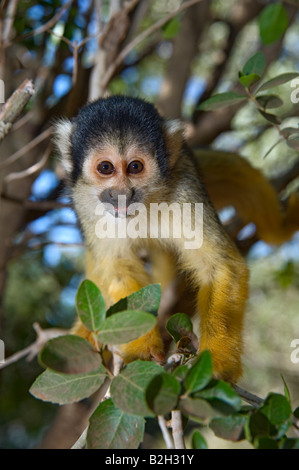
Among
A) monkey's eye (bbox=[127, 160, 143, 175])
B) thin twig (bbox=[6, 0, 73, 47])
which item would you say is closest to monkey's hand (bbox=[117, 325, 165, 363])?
monkey's eye (bbox=[127, 160, 143, 175])

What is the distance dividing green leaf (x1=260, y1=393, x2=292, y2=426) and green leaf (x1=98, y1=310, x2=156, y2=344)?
33 centimetres

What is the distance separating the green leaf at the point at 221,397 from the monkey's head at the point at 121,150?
1.05m

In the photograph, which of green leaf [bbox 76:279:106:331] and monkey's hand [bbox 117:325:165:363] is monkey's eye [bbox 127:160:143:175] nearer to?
monkey's hand [bbox 117:325:165:363]

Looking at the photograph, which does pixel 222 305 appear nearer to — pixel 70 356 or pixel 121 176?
pixel 121 176

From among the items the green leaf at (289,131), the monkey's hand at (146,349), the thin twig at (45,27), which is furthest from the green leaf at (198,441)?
the thin twig at (45,27)

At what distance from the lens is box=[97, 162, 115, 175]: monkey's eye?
2.05 metres

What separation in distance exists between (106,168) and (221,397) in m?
1.27

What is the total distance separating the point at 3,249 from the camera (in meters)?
3.14

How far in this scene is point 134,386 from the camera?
1054mm

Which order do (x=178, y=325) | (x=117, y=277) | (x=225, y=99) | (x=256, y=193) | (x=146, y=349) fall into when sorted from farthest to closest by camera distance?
(x=256, y=193)
(x=117, y=277)
(x=146, y=349)
(x=225, y=99)
(x=178, y=325)

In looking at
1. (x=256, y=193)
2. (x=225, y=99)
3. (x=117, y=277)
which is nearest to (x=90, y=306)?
(x=225, y=99)
